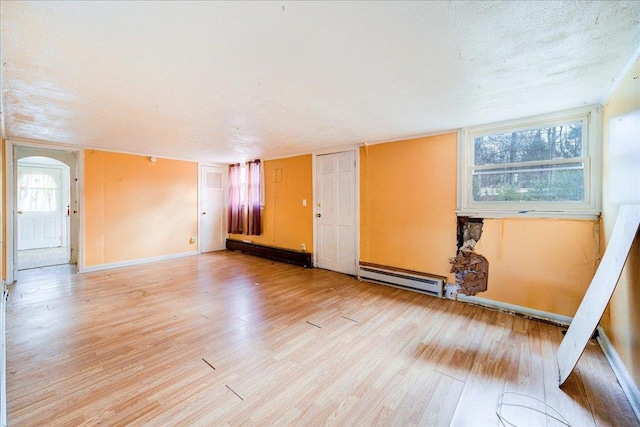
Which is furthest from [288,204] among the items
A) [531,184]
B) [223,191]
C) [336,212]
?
[531,184]

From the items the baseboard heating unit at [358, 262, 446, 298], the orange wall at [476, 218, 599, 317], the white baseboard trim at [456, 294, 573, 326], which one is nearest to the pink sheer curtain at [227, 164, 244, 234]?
the baseboard heating unit at [358, 262, 446, 298]

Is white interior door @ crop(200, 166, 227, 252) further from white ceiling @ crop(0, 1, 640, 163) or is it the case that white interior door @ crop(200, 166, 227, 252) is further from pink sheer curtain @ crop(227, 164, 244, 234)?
white ceiling @ crop(0, 1, 640, 163)

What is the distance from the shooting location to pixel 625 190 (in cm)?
200

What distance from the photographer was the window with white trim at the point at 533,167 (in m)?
2.74

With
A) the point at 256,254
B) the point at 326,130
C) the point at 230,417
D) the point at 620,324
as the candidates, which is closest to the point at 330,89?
the point at 326,130

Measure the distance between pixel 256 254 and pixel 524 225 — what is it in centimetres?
510

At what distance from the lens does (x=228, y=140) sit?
4.21m

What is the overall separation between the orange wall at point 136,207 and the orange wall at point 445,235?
4.20 meters

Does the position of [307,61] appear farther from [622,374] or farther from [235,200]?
[235,200]

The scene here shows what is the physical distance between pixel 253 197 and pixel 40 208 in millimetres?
5469

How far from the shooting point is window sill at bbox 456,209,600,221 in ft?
8.78

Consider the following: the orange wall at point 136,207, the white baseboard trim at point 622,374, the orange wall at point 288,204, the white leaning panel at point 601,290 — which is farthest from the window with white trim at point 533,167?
the orange wall at point 136,207

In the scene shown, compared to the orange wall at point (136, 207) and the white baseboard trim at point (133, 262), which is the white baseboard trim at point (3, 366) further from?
the orange wall at point (136, 207)

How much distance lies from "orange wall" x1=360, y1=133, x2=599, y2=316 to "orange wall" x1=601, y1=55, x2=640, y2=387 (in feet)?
1.31
